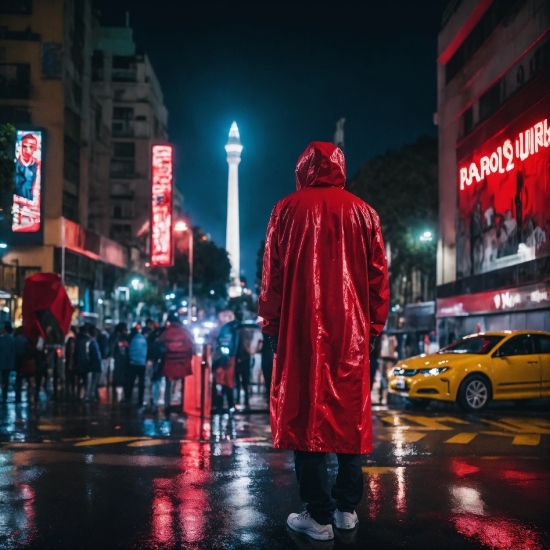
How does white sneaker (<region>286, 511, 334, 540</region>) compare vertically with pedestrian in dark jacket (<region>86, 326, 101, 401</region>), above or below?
below

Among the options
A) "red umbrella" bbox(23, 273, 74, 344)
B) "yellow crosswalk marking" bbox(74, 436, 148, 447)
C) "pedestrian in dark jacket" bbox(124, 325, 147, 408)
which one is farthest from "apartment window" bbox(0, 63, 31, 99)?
"yellow crosswalk marking" bbox(74, 436, 148, 447)

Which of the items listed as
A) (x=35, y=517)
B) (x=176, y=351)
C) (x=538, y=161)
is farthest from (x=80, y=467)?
(x=538, y=161)

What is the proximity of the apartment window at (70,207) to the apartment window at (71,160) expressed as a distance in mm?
780

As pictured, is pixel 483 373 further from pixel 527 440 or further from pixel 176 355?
pixel 527 440

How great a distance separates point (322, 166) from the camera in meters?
5.43

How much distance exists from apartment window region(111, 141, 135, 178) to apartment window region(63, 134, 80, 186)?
95.7 feet

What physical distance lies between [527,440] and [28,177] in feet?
96.4

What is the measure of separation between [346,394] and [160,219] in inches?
1734

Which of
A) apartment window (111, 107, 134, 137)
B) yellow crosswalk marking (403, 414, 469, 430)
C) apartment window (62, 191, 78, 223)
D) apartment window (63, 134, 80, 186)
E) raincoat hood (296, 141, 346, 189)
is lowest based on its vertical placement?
yellow crosswalk marking (403, 414, 469, 430)

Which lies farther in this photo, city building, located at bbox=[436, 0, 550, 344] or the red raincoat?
city building, located at bbox=[436, 0, 550, 344]

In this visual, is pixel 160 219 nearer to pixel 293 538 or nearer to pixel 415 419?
pixel 415 419

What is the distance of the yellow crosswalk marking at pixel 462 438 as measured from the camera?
10816 millimetres

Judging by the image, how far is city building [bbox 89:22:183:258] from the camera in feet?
242

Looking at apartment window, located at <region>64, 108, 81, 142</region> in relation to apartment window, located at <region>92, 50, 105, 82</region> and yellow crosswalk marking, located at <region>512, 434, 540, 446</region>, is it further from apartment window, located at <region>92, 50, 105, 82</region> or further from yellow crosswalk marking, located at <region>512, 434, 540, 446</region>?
yellow crosswalk marking, located at <region>512, 434, 540, 446</region>
